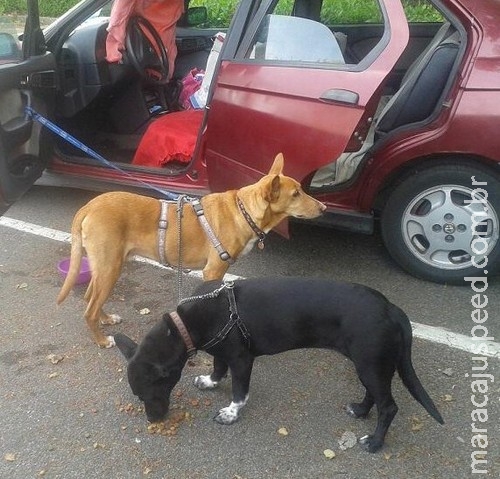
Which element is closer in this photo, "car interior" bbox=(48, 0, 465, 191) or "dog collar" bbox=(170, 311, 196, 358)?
"dog collar" bbox=(170, 311, 196, 358)

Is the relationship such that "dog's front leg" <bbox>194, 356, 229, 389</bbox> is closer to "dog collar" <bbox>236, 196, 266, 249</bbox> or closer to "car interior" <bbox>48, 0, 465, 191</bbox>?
"dog collar" <bbox>236, 196, 266, 249</bbox>

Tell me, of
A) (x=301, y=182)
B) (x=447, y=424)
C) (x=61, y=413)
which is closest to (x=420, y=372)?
(x=447, y=424)

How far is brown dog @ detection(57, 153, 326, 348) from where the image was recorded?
3088mm

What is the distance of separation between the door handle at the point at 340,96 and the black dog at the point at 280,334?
1.22 m

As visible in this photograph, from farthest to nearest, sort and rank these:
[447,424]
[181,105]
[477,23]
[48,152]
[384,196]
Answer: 1. [181,105]
2. [48,152]
3. [384,196]
4. [477,23]
5. [447,424]

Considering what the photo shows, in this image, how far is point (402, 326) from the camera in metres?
2.41

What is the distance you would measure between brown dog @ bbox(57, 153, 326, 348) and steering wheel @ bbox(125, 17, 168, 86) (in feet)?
7.55

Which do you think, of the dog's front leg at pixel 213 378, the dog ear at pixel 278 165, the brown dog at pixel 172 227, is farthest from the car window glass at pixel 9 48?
the dog's front leg at pixel 213 378

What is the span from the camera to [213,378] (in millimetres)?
2902

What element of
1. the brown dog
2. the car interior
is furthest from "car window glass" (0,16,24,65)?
the brown dog

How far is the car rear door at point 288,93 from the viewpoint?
126 inches

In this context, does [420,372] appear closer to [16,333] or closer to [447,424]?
[447,424]

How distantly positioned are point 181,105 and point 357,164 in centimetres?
246

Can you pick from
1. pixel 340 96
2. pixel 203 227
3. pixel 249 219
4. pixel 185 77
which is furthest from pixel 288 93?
pixel 185 77
